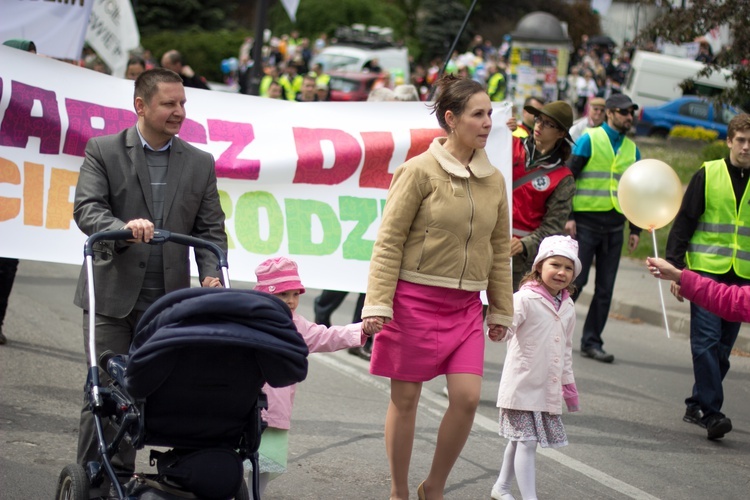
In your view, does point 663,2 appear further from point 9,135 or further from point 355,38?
point 355,38

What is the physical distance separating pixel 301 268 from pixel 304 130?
1014 millimetres

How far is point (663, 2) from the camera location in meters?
12.1

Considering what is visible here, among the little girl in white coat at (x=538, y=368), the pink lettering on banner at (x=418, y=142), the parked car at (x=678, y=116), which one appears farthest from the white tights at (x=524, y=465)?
the parked car at (x=678, y=116)

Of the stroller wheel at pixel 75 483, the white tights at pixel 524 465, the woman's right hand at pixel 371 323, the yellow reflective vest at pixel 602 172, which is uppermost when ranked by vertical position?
the yellow reflective vest at pixel 602 172

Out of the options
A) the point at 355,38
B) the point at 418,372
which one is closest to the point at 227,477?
the point at 418,372

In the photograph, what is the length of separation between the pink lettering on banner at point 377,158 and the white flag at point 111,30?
7.96 metres

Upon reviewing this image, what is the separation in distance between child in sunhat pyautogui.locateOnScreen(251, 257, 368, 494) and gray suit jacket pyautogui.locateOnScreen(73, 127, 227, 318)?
0.26 metres

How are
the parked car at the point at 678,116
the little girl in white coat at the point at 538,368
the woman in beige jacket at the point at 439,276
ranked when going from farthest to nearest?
the parked car at the point at 678,116
the little girl in white coat at the point at 538,368
the woman in beige jacket at the point at 439,276

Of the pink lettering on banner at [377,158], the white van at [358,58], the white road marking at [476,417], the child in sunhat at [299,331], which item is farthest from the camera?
the white van at [358,58]

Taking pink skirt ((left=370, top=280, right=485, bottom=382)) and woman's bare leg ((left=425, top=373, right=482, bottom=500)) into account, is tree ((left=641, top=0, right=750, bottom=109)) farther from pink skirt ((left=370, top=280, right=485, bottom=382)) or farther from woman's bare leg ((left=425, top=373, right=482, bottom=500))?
woman's bare leg ((left=425, top=373, right=482, bottom=500))

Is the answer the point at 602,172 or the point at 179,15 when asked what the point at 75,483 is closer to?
the point at 602,172

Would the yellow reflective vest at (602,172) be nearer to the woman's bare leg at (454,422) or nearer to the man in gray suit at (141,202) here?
the woman's bare leg at (454,422)

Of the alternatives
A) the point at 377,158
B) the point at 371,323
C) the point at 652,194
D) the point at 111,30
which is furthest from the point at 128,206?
the point at 111,30

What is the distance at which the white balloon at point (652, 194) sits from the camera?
290 inches
